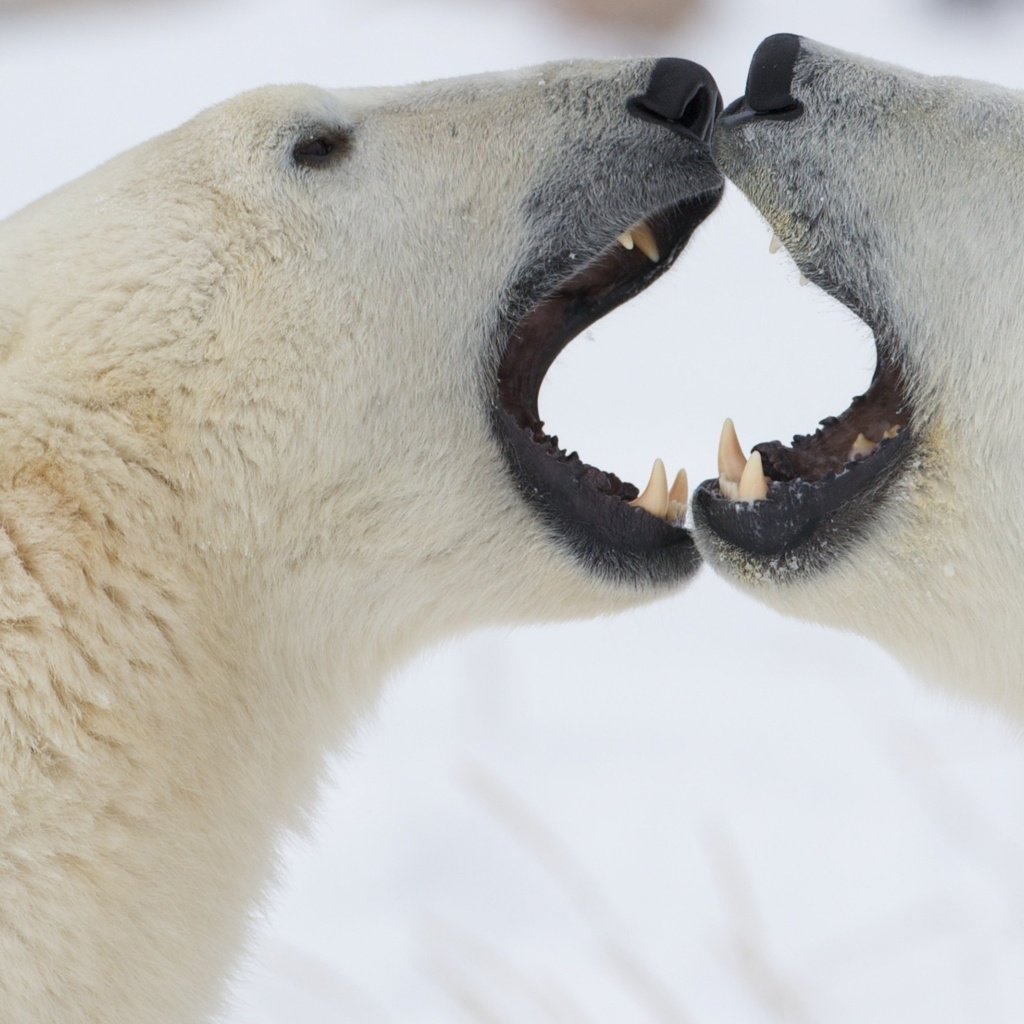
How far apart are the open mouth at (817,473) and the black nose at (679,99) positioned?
279mm

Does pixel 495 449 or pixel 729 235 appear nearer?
pixel 495 449

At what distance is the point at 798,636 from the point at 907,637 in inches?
124

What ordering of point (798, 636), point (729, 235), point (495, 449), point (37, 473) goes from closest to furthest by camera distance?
point (37, 473) → point (495, 449) → point (798, 636) → point (729, 235)

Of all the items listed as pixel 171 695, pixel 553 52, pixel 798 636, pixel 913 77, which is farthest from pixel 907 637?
pixel 553 52

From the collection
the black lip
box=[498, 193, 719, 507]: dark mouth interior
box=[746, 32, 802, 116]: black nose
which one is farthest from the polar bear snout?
the black lip

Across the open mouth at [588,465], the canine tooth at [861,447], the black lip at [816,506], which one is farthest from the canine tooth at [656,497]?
the canine tooth at [861,447]

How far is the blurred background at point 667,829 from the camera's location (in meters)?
3.69

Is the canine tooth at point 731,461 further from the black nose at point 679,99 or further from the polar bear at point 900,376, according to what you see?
the black nose at point 679,99

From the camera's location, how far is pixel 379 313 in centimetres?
265

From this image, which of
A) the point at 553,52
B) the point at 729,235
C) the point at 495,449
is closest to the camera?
the point at 495,449

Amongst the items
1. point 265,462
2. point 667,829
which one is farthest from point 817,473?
point 667,829

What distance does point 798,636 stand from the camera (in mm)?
5648

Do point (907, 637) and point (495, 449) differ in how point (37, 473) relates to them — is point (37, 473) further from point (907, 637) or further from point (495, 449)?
point (907, 637)

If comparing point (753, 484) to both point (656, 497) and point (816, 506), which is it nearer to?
point (816, 506)
